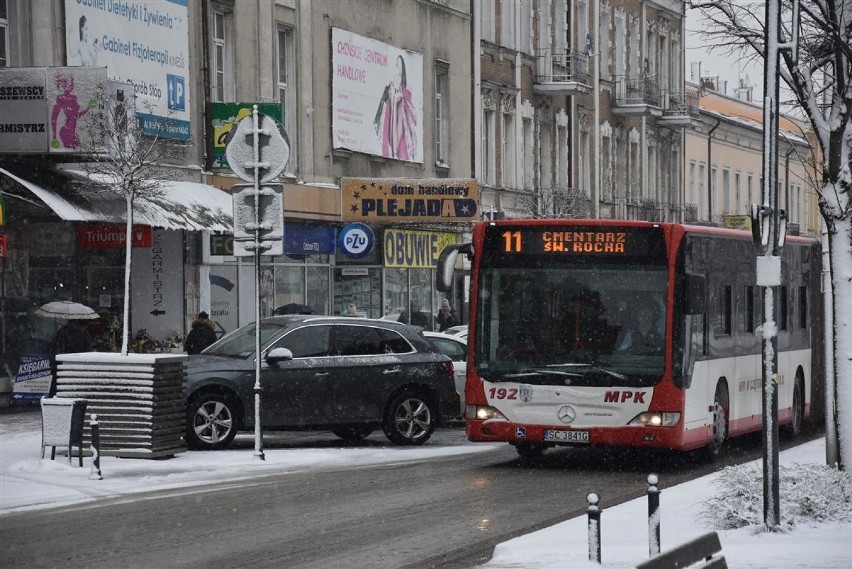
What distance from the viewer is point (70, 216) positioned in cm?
2486

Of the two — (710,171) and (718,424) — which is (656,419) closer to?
(718,424)

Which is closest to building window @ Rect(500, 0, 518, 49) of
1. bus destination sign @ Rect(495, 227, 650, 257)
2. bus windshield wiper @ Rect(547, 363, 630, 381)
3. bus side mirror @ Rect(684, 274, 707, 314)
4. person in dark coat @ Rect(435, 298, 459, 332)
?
person in dark coat @ Rect(435, 298, 459, 332)

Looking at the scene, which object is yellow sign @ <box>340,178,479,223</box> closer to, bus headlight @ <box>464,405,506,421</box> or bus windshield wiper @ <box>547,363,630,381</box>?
bus headlight @ <box>464,405,506,421</box>

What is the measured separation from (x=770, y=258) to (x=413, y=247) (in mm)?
30241

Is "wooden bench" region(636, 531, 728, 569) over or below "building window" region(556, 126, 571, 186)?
below

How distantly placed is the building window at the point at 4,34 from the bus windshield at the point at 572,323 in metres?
10.9

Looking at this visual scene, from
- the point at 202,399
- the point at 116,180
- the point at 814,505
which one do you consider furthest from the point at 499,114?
the point at 814,505

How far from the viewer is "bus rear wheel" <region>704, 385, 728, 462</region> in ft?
64.5

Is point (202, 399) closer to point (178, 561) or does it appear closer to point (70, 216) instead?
point (70, 216)

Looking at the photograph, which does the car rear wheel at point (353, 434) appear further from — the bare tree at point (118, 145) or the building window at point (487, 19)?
the building window at point (487, 19)

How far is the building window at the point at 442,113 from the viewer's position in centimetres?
4372

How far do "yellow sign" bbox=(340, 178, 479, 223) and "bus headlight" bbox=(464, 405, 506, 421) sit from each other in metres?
18.0

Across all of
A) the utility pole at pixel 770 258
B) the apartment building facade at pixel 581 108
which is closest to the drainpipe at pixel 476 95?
the apartment building facade at pixel 581 108

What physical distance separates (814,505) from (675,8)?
5381 cm
